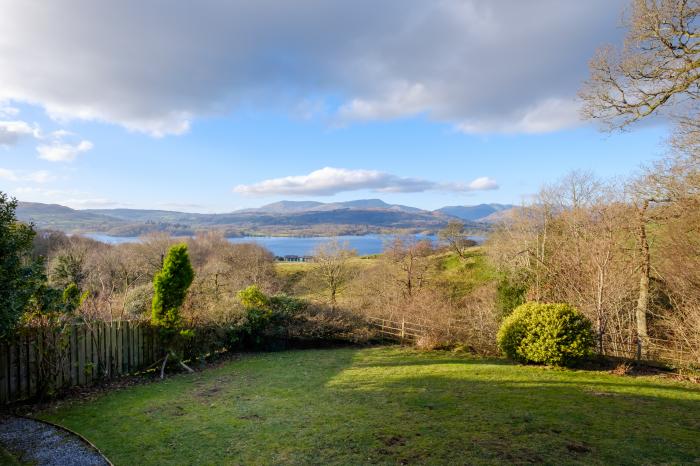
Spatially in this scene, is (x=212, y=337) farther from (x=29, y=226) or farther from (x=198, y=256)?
(x=198, y=256)

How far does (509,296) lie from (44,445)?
18826 millimetres

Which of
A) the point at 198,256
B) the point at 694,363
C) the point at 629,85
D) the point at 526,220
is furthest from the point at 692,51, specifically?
the point at 198,256

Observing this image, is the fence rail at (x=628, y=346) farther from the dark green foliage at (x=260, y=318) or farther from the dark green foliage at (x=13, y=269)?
the dark green foliage at (x=13, y=269)

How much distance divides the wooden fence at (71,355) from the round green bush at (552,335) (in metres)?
11.5

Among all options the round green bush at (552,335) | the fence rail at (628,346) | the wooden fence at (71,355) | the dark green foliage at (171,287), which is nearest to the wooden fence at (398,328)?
the fence rail at (628,346)

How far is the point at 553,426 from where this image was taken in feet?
20.5

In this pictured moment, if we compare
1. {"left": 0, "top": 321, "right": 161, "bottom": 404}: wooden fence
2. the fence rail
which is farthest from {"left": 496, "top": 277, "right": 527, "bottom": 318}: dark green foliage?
{"left": 0, "top": 321, "right": 161, "bottom": 404}: wooden fence

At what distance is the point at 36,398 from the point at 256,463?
6940mm

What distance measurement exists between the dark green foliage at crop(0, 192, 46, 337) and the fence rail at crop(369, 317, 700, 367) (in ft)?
42.9

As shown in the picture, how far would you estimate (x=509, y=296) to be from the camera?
1973cm

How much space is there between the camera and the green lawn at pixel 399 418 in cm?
538

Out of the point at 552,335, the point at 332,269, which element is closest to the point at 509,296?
the point at 552,335

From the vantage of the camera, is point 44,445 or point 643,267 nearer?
point 44,445

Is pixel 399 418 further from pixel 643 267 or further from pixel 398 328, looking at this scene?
pixel 643 267
